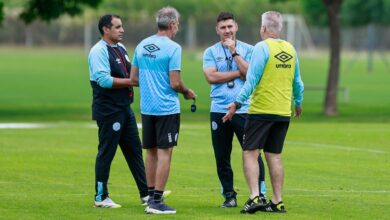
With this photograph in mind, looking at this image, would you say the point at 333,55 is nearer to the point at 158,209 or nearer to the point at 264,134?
the point at 264,134

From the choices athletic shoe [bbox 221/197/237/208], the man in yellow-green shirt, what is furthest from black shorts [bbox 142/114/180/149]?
athletic shoe [bbox 221/197/237/208]

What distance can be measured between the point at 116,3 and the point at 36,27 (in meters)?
8.10

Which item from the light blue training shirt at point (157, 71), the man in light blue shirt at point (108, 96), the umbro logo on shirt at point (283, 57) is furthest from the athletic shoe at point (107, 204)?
the umbro logo on shirt at point (283, 57)

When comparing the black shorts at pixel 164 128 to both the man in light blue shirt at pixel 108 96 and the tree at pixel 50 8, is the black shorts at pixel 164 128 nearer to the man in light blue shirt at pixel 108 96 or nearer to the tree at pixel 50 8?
the man in light blue shirt at pixel 108 96

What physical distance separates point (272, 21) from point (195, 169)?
582 cm

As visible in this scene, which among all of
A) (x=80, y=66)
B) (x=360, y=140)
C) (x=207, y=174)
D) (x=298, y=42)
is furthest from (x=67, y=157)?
(x=298, y=42)

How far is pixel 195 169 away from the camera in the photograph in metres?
Answer: 18.3

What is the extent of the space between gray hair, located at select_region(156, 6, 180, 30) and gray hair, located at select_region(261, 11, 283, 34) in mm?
971

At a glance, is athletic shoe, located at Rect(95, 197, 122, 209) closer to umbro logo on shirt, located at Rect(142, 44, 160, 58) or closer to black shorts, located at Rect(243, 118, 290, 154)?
black shorts, located at Rect(243, 118, 290, 154)

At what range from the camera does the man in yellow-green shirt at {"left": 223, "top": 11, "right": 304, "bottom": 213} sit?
42.3 feet

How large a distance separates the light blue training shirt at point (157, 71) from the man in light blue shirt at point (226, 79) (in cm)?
67

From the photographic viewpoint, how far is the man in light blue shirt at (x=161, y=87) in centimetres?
1302

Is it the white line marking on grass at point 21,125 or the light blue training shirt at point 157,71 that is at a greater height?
the light blue training shirt at point 157,71

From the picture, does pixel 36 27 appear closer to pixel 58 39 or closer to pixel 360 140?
pixel 58 39
